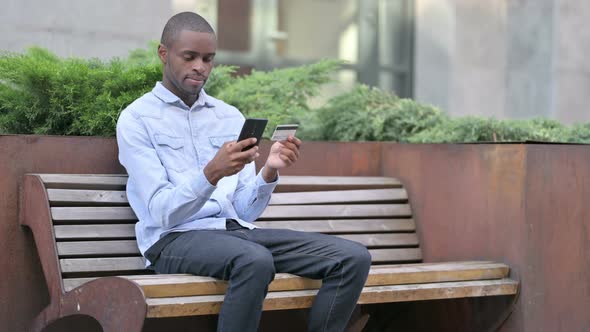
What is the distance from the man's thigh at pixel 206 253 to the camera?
3.90 m

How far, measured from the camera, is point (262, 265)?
151 inches

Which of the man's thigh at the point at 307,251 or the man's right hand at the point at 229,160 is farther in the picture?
the man's thigh at the point at 307,251

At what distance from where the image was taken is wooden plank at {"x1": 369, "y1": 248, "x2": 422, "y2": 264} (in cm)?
514

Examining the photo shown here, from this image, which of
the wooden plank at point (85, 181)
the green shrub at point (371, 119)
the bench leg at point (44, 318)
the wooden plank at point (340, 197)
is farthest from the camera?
the green shrub at point (371, 119)

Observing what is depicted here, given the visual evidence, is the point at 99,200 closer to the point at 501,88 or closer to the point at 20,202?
the point at 20,202

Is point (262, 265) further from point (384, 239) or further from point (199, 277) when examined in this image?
point (384, 239)

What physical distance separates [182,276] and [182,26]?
1.03 m

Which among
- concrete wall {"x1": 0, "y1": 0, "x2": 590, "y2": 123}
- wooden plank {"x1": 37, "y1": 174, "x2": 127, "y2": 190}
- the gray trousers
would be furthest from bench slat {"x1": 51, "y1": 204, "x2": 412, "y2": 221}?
concrete wall {"x1": 0, "y1": 0, "x2": 590, "y2": 123}

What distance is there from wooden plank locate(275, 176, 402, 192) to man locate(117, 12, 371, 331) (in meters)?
0.62

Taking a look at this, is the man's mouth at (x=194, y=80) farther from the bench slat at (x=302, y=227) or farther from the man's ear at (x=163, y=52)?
the bench slat at (x=302, y=227)

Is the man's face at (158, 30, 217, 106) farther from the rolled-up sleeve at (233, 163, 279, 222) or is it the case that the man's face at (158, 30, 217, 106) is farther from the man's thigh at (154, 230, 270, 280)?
the man's thigh at (154, 230, 270, 280)

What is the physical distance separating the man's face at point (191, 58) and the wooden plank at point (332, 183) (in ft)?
3.23

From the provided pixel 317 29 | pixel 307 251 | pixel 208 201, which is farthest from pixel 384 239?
pixel 317 29

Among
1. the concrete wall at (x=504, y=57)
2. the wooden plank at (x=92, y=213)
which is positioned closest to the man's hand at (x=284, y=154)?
the wooden plank at (x=92, y=213)
